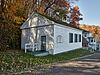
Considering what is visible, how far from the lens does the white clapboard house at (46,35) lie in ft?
80.2

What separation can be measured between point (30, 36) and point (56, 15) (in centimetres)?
1670

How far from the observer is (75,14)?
51812 mm

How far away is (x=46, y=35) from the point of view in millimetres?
25000

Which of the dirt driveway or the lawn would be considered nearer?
the dirt driveway

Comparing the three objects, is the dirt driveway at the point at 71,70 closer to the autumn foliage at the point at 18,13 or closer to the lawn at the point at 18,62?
the lawn at the point at 18,62

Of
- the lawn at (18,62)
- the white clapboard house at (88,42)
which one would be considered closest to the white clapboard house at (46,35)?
the lawn at (18,62)

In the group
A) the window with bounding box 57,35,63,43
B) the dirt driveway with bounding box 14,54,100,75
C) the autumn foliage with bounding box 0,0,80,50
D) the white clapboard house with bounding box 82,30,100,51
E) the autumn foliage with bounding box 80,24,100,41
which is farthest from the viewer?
the autumn foliage with bounding box 80,24,100,41

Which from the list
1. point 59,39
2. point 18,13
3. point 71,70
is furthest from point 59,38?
point 71,70

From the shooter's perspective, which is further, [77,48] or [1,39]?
[77,48]

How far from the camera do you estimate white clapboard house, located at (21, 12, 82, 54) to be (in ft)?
80.2

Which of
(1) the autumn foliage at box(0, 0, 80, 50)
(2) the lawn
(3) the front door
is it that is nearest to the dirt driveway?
(2) the lawn

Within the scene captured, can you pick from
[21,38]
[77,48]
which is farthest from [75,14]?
[21,38]

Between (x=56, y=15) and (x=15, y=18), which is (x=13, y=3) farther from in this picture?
(x=56, y=15)

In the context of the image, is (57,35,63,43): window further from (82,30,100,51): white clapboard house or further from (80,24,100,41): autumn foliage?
(80,24,100,41): autumn foliage
